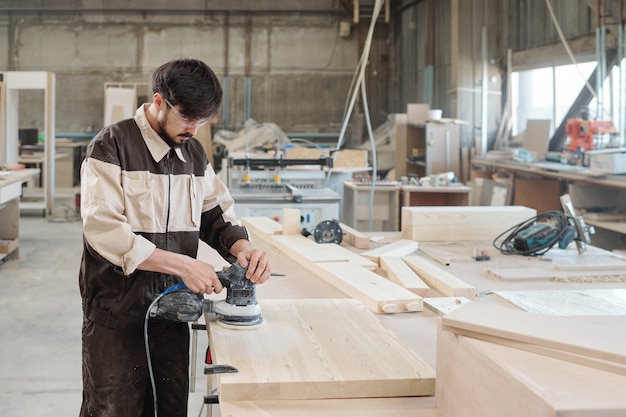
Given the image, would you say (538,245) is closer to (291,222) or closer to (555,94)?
(291,222)

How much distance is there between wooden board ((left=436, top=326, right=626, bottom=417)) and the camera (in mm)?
1035

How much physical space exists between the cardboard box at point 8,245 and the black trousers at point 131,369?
15.1ft

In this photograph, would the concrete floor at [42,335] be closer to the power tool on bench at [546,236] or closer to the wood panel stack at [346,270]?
the wood panel stack at [346,270]

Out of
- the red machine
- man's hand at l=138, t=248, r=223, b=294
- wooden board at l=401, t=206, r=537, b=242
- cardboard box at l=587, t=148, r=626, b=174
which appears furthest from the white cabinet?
man's hand at l=138, t=248, r=223, b=294

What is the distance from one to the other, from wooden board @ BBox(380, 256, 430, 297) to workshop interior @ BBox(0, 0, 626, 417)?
0.6 inches

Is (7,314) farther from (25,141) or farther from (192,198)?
(25,141)

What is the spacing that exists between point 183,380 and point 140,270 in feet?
1.42

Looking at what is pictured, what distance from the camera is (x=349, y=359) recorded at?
1.69 meters

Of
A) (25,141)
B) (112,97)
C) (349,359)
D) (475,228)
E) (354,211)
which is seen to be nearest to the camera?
(349,359)

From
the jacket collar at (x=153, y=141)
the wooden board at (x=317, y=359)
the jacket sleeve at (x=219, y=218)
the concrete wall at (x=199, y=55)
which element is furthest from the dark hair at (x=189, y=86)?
the concrete wall at (x=199, y=55)

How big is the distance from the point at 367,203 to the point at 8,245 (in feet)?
10.3

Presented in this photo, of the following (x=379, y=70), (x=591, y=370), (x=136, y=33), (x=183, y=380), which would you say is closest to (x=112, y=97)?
(x=136, y=33)

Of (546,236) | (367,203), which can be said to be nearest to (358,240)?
(546,236)

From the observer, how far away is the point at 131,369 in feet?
6.89
